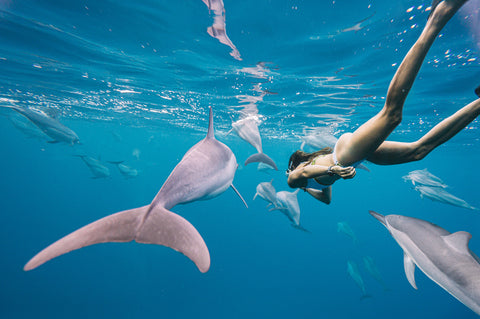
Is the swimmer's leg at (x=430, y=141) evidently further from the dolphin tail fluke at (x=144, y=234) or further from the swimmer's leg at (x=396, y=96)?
the dolphin tail fluke at (x=144, y=234)

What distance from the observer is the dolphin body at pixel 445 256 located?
83.8 inches

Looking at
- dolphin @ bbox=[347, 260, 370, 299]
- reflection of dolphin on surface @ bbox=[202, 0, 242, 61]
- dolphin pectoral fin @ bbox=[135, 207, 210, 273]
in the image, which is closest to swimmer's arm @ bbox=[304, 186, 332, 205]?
dolphin pectoral fin @ bbox=[135, 207, 210, 273]

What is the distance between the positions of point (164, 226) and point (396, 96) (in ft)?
9.36

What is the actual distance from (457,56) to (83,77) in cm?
1893

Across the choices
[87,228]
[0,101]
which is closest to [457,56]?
[87,228]

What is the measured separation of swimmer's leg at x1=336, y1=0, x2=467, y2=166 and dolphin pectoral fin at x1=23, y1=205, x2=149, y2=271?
2.70 metres

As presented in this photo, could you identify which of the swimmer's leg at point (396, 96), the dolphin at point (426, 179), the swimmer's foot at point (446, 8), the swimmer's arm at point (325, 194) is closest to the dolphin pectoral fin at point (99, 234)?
the swimmer's leg at point (396, 96)

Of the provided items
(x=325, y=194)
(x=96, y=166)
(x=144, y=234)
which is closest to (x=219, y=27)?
(x=325, y=194)

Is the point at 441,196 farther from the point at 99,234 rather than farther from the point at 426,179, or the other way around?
the point at 99,234

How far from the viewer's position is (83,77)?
12.5 metres

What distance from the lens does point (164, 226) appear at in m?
2.34

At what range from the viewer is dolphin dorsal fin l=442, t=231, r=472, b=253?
2.22 meters

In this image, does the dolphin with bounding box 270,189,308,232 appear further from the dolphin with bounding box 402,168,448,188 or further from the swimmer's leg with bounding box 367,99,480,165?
the dolphin with bounding box 402,168,448,188

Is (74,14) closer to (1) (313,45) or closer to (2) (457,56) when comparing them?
(1) (313,45)
